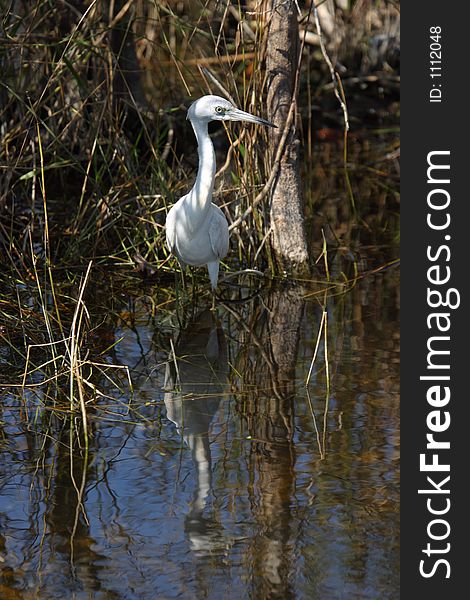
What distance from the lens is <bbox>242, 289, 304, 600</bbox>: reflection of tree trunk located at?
288 cm

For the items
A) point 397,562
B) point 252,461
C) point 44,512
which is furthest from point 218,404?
point 397,562

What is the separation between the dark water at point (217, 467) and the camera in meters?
2.87

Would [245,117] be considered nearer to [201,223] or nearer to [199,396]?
[201,223]

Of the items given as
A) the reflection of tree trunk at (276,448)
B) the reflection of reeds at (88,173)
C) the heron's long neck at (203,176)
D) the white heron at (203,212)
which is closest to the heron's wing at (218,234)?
the white heron at (203,212)

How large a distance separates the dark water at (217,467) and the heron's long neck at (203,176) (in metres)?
0.60

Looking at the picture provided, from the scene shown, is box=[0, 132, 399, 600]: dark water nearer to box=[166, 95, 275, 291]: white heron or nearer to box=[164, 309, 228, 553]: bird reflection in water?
box=[164, 309, 228, 553]: bird reflection in water

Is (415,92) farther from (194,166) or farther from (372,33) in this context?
(372,33)

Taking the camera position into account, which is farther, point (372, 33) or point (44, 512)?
point (372, 33)

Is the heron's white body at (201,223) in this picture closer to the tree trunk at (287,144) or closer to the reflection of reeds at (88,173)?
the reflection of reeds at (88,173)

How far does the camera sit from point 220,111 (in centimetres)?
462

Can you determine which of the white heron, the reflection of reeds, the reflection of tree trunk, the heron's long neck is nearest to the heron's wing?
the white heron

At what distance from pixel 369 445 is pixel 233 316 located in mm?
1600

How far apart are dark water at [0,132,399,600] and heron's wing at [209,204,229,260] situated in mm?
380

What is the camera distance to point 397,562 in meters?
2.91
